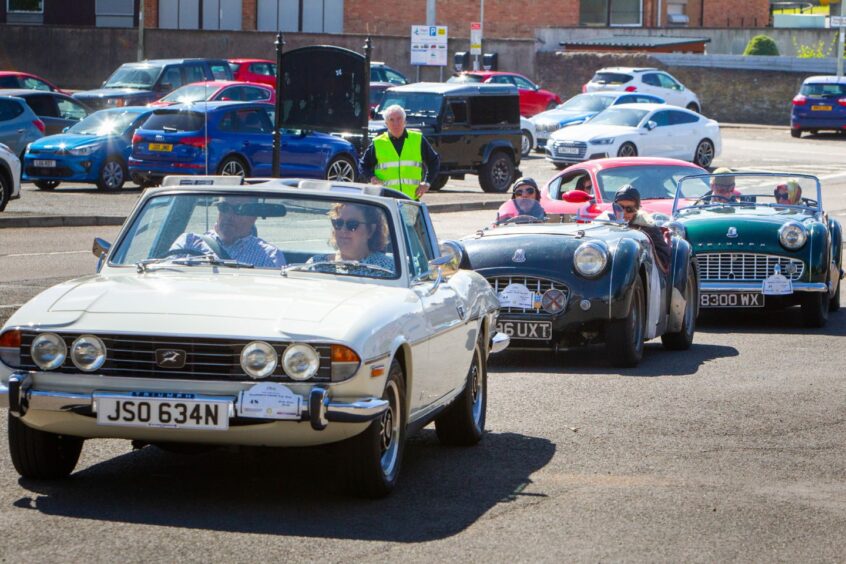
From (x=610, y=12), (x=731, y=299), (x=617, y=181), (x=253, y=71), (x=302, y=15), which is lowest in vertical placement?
(x=731, y=299)

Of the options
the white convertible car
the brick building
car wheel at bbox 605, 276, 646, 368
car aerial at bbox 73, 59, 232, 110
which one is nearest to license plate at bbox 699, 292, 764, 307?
car wheel at bbox 605, 276, 646, 368

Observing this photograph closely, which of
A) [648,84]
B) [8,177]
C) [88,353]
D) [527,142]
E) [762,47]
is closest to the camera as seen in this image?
[88,353]

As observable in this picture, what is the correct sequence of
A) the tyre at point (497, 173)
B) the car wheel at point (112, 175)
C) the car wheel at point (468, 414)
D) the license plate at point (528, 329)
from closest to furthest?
the car wheel at point (468, 414) → the license plate at point (528, 329) → the car wheel at point (112, 175) → the tyre at point (497, 173)

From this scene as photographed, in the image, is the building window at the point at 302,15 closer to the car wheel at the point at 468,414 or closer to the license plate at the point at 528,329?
the license plate at the point at 528,329

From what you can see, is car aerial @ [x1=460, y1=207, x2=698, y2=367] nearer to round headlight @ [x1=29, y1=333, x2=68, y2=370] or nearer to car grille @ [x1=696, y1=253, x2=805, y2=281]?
car grille @ [x1=696, y1=253, x2=805, y2=281]

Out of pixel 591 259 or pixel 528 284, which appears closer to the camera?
pixel 591 259

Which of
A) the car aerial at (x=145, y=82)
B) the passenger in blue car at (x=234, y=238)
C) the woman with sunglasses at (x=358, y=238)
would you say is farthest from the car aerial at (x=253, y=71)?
the woman with sunglasses at (x=358, y=238)

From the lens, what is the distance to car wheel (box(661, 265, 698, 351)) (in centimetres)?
1290

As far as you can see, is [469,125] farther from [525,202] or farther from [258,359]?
[258,359]

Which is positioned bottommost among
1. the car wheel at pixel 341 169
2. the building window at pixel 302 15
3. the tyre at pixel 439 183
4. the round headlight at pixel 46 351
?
the tyre at pixel 439 183

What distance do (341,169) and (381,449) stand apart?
69.7 feet

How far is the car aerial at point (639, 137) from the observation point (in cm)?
3447

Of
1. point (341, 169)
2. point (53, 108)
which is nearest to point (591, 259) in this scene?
point (341, 169)

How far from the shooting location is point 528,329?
11.6 meters
